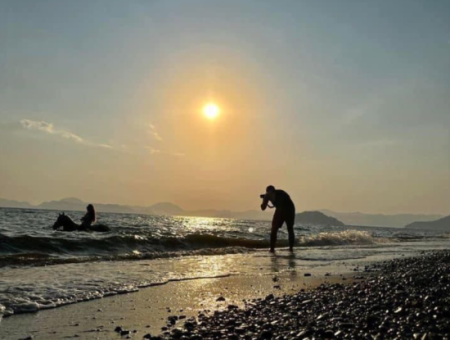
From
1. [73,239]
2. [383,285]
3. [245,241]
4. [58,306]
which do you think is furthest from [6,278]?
[245,241]

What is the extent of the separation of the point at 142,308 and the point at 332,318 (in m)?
2.88

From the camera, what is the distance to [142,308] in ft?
22.3

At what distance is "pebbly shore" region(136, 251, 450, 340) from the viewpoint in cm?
493

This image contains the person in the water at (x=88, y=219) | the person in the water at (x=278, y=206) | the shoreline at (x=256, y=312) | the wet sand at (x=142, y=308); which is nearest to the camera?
the shoreline at (x=256, y=312)

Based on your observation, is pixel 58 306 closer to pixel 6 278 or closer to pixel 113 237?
pixel 6 278

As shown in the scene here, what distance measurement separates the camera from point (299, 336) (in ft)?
15.9

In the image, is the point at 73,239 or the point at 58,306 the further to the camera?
the point at 73,239

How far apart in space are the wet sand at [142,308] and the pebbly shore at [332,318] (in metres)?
0.30

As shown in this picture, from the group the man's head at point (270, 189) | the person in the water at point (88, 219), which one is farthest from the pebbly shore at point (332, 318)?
the person in the water at point (88, 219)

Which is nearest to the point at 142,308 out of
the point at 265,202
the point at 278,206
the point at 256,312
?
the point at 256,312

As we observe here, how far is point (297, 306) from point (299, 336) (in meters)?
1.81

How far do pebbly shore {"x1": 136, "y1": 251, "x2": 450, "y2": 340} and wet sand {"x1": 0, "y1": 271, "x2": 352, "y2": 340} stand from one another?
0.30 meters

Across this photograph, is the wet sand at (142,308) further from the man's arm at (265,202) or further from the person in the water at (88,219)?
the person in the water at (88,219)

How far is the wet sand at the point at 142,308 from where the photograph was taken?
5477 millimetres
